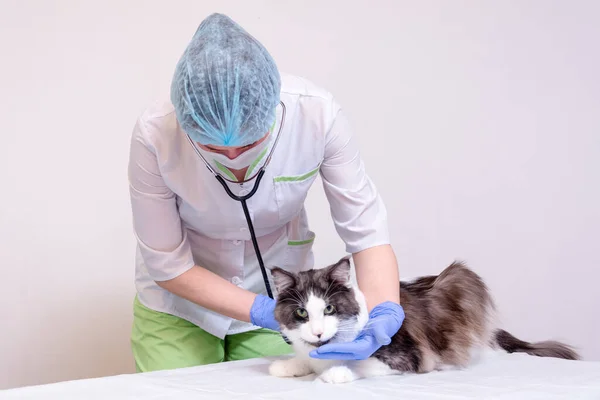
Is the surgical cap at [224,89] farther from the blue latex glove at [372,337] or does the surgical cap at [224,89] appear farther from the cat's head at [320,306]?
the blue latex glove at [372,337]

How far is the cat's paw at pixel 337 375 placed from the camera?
1467 millimetres

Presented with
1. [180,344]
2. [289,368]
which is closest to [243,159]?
[289,368]

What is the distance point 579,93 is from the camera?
9.65ft

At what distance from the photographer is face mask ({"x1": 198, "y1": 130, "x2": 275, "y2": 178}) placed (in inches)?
60.0

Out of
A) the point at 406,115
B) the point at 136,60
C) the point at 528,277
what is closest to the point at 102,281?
the point at 136,60

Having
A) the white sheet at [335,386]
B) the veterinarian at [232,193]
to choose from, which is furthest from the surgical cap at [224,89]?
the white sheet at [335,386]

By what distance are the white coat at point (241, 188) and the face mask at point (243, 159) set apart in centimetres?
8

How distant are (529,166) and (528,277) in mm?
497

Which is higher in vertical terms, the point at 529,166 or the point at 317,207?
the point at 529,166

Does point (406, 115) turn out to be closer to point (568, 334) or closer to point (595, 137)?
point (595, 137)

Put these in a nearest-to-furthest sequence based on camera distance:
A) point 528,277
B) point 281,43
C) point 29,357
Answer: point 29,357, point 281,43, point 528,277

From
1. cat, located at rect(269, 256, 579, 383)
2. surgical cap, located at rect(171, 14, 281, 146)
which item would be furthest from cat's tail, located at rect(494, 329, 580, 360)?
surgical cap, located at rect(171, 14, 281, 146)

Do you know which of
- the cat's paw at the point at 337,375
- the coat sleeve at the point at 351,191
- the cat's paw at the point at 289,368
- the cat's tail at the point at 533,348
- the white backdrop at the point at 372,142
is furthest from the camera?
the white backdrop at the point at 372,142

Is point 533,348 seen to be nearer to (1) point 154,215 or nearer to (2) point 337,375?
(2) point 337,375
